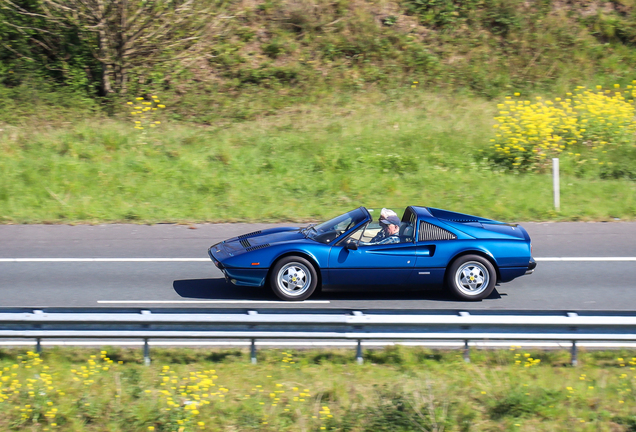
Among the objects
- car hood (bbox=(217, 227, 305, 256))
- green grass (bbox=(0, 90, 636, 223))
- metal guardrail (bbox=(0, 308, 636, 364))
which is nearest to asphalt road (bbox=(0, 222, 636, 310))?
car hood (bbox=(217, 227, 305, 256))

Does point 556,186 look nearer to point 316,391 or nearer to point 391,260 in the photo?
A: point 391,260

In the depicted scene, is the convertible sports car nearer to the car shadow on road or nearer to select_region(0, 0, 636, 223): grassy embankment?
the car shadow on road

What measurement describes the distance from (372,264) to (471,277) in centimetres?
125

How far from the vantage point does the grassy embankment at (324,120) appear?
12680mm

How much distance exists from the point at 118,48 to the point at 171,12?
1.73 metres

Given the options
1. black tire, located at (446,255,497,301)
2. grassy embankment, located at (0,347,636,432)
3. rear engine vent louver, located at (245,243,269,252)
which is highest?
rear engine vent louver, located at (245,243,269,252)

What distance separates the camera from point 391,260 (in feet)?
25.3

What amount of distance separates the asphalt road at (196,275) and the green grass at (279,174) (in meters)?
0.73

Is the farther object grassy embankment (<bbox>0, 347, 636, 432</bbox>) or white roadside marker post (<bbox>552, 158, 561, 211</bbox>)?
white roadside marker post (<bbox>552, 158, 561, 211</bbox>)

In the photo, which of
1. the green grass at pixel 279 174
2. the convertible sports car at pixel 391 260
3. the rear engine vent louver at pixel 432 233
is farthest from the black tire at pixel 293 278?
the green grass at pixel 279 174

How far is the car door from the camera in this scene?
25.3ft

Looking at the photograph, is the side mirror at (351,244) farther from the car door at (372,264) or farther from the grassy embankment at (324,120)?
the grassy embankment at (324,120)

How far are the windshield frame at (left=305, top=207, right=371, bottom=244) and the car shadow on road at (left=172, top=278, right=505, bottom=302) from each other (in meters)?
0.63

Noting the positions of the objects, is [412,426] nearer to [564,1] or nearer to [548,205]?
[548,205]
